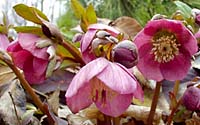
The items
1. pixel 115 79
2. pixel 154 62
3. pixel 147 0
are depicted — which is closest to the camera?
pixel 115 79

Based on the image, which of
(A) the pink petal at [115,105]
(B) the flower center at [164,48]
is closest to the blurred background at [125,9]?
(B) the flower center at [164,48]

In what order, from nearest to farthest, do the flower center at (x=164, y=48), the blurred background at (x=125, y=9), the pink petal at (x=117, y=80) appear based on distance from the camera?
the pink petal at (x=117, y=80)
the flower center at (x=164, y=48)
the blurred background at (x=125, y=9)

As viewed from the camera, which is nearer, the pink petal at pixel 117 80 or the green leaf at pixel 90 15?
the pink petal at pixel 117 80

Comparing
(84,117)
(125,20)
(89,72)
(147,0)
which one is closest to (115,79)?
(89,72)

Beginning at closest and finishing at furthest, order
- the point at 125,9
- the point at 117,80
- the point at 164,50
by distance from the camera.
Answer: the point at 117,80, the point at 164,50, the point at 125,9

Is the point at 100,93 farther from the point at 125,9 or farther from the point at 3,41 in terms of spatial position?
the point at 125,9

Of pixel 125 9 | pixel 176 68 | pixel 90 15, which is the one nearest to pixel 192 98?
pixel 176 68

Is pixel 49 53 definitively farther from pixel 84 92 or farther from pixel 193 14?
pixel 193 14

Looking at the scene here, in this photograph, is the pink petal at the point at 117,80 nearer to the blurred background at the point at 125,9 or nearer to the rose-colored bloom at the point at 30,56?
the rose-colored bloom at the point at 30,56
